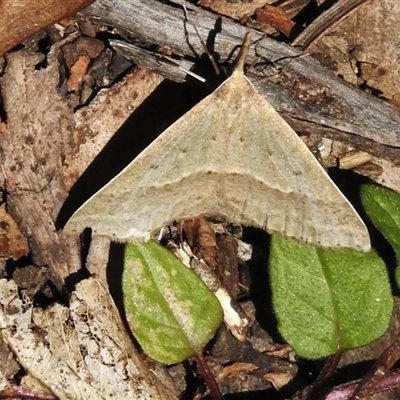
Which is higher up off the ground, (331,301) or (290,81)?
(290,81)

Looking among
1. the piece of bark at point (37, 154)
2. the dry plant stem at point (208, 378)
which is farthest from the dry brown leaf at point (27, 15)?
the dry plant stem at point (208, 378)

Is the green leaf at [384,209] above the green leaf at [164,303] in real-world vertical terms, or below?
above

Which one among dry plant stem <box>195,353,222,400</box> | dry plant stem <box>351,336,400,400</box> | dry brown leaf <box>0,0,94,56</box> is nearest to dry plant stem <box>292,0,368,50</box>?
dry brown leaf <box>0,0,94,56</box>

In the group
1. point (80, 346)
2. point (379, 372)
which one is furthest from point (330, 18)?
point (80, 346)

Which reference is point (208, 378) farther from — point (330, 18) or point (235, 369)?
point (330, 18)

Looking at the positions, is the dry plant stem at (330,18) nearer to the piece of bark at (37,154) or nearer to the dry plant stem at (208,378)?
the piece of bark at (37,154)

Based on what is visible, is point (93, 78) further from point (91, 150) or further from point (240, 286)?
point (240, 286)

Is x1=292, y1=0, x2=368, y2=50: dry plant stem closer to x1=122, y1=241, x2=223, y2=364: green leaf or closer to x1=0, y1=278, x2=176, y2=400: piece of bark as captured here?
x1=122, y1=241, x2=223, y2=364: green leaf
